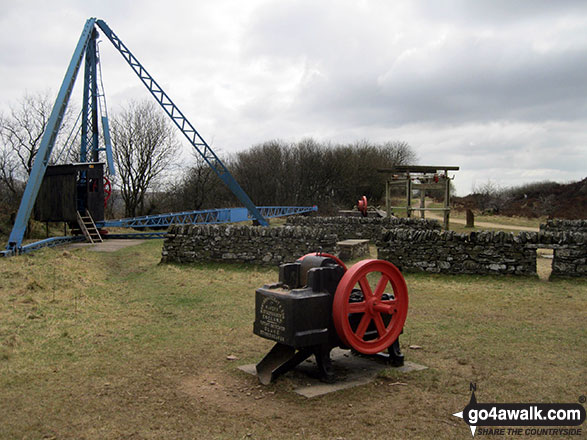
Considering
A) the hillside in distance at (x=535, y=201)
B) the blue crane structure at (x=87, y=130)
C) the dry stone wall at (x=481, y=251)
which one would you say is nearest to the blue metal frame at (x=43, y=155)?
the blue crane structure at (x=87, y=130)

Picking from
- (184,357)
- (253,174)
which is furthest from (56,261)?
(253,174)

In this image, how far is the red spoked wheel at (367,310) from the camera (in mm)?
5121

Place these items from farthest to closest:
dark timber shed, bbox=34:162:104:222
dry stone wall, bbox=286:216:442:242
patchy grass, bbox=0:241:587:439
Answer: dry stone wall, bbox=286:216:442:242, dark timber shed, bbox=34:162:104:222, patchy grass, bbox=0:241:587:439

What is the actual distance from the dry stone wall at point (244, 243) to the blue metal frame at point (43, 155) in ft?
15.3

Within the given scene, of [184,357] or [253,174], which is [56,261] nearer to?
A: [184,357]

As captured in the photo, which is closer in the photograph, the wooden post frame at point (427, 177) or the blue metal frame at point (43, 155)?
the blue metal frame at point (43, 155)

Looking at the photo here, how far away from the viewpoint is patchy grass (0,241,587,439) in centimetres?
427

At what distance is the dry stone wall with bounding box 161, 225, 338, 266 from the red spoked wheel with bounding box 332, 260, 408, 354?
7.64 metres

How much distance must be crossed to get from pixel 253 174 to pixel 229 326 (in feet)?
123

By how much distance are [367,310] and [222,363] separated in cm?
194

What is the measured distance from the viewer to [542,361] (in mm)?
5824

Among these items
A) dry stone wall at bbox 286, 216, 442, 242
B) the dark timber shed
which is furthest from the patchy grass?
the dark timber shed

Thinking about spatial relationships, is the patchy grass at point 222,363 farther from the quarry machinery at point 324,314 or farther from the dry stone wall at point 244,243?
the dry stone wall at point 244,243

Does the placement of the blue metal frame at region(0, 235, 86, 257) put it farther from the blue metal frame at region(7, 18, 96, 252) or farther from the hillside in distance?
the hillside in distance
